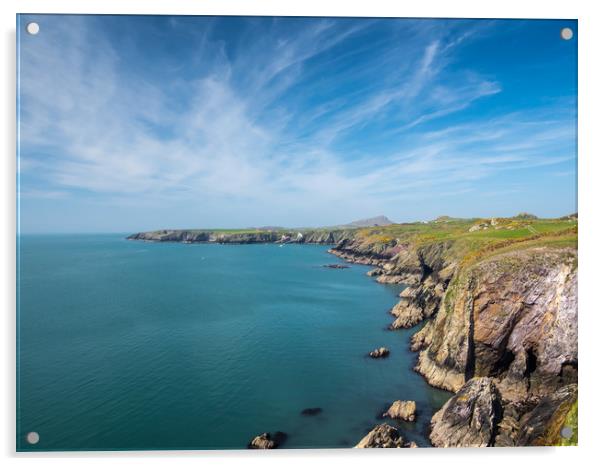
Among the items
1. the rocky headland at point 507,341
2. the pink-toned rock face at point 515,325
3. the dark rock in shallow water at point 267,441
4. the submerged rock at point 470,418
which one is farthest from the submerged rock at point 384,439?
the pink-toned rock face at point 515,325

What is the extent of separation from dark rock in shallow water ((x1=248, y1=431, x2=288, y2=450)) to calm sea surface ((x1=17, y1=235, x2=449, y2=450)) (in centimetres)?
27

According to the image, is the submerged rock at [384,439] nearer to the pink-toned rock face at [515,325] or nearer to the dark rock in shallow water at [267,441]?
the dark rock in shallow water at [267,441]

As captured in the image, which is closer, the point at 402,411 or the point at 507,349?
the point at 402,411

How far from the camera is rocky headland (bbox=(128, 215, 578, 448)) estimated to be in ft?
27.3

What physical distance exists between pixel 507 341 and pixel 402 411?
12.5 ft

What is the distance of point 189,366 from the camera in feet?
41.4

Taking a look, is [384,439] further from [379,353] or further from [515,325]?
[379,353]

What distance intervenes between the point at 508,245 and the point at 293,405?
920 centimetres

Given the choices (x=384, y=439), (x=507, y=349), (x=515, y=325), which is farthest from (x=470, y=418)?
(x=515, y=325)

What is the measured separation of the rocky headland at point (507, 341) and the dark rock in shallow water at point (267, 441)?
6.69 feet

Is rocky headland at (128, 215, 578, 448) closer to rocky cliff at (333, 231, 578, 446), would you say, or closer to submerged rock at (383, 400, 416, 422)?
rocky cliff at (333, 231, 578, 446)
